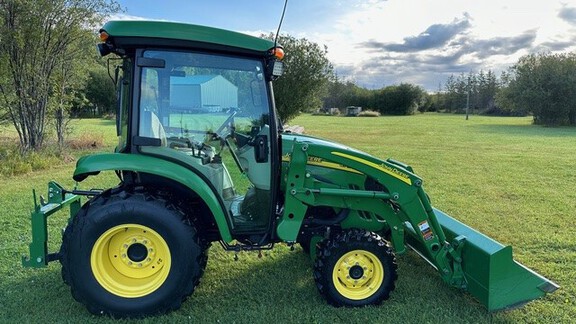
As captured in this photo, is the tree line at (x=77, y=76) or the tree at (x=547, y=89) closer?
the tree line at (x=77, y=76)

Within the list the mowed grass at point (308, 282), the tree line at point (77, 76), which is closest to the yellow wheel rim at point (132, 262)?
the mowed grass at point (308, 282)

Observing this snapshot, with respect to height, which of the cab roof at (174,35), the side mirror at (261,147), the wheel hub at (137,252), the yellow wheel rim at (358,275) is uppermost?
the cab roof at (174,35)

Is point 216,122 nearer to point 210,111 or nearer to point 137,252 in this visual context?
point 210,111

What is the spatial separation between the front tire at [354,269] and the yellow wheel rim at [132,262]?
1.28 meters

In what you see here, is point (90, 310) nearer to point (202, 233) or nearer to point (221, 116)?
point (202, 233)

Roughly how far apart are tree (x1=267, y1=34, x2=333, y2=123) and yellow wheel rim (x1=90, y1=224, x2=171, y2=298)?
61.8 ft

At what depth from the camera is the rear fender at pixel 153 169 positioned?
10.6 ft

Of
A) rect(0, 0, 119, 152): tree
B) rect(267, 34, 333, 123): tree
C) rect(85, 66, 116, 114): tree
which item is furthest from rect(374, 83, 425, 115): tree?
rect(0, 0, 119, 152): tree

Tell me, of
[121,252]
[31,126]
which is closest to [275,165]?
[121,252]

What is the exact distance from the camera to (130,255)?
344 centimetres

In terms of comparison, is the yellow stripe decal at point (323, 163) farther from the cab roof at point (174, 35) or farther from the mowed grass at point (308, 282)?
the mowed grass at point (308, 282)

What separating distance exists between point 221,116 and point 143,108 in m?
0.61

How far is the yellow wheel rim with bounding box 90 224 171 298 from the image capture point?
338 cm

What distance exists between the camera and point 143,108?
333 centimetres
